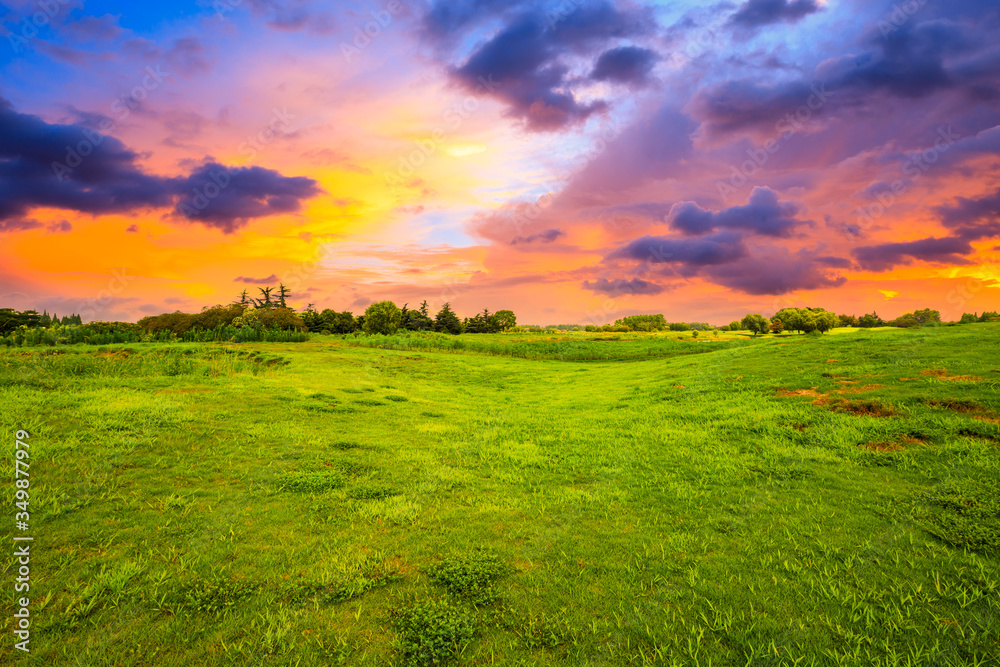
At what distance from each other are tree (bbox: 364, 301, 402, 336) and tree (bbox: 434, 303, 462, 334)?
7.44 meters

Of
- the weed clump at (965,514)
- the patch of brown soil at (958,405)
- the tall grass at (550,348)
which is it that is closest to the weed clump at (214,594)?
the weed clump at (965,514)

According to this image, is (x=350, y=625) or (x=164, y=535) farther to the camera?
(x=164, y=535)

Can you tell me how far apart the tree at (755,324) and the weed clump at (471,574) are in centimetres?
6598

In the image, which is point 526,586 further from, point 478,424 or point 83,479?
point 478,424

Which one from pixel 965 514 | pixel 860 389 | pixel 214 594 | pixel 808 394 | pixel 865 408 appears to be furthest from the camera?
pixel 808 394

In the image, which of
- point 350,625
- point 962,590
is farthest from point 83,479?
point 962,590

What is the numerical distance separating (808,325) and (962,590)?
52394 millimetres

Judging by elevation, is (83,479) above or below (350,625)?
above

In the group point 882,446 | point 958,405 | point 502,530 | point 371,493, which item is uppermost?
point 958,405

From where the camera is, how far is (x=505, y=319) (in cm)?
7819

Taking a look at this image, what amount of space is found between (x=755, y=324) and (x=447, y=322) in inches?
1929

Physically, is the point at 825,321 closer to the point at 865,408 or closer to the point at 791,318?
the point at 791,318

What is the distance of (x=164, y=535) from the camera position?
18.2ft

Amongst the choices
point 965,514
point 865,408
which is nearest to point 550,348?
point 865,408
